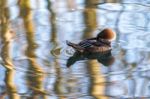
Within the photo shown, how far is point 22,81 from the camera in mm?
5281

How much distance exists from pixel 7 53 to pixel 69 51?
702mm

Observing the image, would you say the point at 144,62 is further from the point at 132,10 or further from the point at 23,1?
the point at 23,1

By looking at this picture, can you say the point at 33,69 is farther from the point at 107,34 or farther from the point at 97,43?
the point at 107,34

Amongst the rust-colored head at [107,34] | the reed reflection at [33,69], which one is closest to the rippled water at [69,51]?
the reed reflection at [33,69]

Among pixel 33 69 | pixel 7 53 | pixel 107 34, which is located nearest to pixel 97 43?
pixel 107 34

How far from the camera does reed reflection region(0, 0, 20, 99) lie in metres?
5.11

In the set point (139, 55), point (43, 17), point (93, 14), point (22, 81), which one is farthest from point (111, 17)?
point (22, 81)

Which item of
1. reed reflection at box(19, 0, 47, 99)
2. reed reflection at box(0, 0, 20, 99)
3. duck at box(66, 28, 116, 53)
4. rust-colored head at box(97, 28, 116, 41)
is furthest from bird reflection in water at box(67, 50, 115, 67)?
reed reflection at box(0, 0, 20, 99)

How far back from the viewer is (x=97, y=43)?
604cm

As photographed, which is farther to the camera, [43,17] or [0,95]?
[43,17]

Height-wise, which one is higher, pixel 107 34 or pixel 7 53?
pixel 107 34

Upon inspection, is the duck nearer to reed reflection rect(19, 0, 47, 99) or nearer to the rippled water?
the rippled water

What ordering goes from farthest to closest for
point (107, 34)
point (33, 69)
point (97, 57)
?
point (107, 34), point (97, 57), point (33, 69)

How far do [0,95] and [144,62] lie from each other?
1.58m
